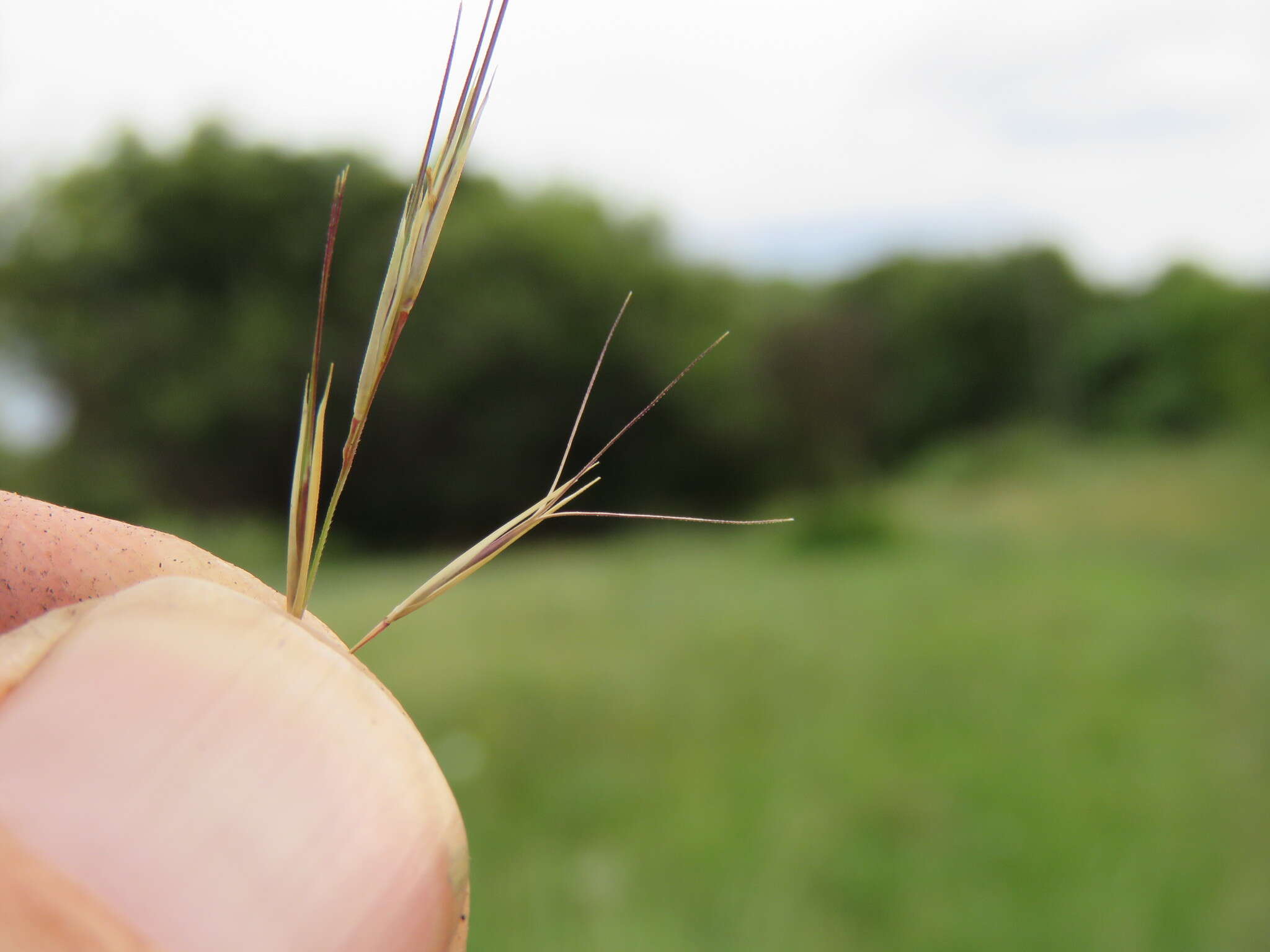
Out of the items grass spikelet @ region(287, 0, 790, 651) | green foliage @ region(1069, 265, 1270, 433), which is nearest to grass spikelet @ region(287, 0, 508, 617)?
grass spikelet @ region(287, 0, 790, 651)

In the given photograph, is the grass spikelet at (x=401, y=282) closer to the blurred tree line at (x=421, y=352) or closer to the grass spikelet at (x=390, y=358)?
the grass spikelet at (x=390, y=358)

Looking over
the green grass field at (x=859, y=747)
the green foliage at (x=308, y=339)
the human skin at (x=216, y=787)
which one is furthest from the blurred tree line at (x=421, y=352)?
the human skin at (x=216, y=787)

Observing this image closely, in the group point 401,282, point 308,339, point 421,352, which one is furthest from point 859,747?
point 308,339

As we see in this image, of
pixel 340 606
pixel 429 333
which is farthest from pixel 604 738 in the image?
pixel 429 333

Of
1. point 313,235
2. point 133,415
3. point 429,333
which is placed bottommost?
point 133,415

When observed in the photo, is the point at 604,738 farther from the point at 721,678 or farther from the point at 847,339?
the point at 847,339

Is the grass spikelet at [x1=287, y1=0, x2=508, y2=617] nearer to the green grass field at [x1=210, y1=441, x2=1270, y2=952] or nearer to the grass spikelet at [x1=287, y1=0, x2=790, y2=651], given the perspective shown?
the grass spikelet at [x1=287, y1=0, x2=790, y2=651]
